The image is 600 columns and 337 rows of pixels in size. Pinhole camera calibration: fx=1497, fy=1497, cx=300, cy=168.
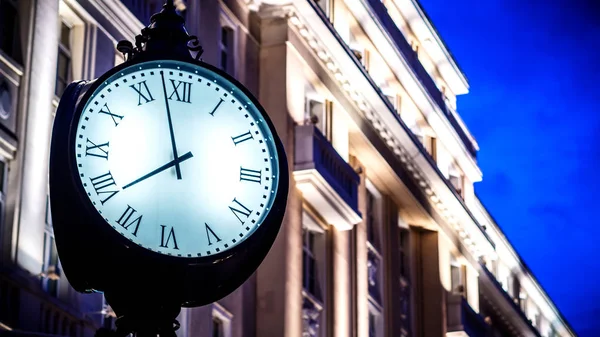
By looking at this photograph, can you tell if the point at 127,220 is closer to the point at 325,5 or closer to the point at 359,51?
the point at 325,5

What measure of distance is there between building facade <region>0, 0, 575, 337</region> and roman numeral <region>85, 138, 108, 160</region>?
11.7 metres

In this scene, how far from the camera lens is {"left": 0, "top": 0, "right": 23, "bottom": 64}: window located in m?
17.1

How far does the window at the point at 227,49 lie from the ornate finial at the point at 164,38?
62.7 feet

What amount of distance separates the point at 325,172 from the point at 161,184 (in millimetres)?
20808

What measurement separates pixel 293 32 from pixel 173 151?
2140 cm

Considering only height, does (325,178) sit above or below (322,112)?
below

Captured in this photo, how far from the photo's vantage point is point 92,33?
1852cm

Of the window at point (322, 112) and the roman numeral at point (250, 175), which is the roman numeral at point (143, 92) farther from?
the window at point (322, 112)

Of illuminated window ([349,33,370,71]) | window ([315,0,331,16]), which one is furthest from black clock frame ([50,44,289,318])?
illuminated window ([349,33,370,71])

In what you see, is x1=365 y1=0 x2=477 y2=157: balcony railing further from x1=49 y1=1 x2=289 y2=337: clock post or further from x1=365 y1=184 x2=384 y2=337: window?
x1=49 y1=1 x2=289 y2=337: clock post

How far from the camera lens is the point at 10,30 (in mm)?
17266

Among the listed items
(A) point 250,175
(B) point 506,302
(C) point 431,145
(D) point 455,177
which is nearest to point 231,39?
(C) point 431,145

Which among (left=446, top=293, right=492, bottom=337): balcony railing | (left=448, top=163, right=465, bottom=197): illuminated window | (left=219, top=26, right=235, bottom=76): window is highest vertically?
(left=448, top=163, right=465, bottom=197): illuminated window

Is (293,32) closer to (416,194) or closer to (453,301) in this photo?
(416,194)
